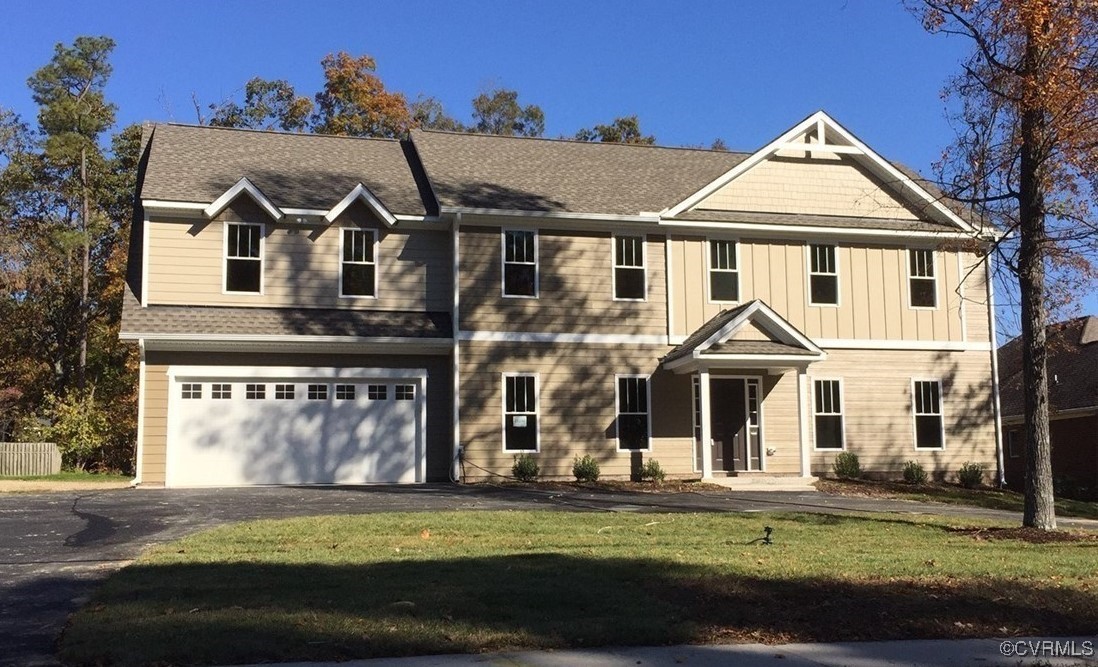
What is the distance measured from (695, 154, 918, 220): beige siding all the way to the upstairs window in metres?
4.45

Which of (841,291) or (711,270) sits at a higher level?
(711,270)

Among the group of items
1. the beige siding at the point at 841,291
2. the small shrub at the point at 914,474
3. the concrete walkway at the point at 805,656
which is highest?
the beige siding at the point at 841,291

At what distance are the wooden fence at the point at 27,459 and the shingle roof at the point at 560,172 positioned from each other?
11754 mm

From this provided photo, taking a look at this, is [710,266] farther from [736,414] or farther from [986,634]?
[986,634]

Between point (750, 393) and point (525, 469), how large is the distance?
223 inches

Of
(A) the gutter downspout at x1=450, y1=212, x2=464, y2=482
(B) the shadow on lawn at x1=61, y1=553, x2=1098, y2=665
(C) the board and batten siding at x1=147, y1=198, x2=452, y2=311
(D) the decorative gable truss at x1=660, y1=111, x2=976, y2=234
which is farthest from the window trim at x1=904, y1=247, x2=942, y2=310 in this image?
(B) the shadow on lawn at x1=61, y1=553, x2=1098, y2=665

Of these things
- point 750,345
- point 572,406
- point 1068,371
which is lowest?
point 572,406

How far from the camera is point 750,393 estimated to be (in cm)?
2316

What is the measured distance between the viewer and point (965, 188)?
14195mm

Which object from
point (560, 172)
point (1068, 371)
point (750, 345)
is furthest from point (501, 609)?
point (1068, 371)

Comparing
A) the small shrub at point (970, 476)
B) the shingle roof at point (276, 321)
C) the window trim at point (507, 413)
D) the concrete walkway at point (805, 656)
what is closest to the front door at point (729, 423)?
the window trim at point (507, 413)

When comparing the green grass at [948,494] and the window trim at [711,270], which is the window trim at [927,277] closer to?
the green grass at [948,494]

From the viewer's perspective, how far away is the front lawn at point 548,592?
24.1 ft

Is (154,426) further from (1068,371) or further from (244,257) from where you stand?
(1068,371)
